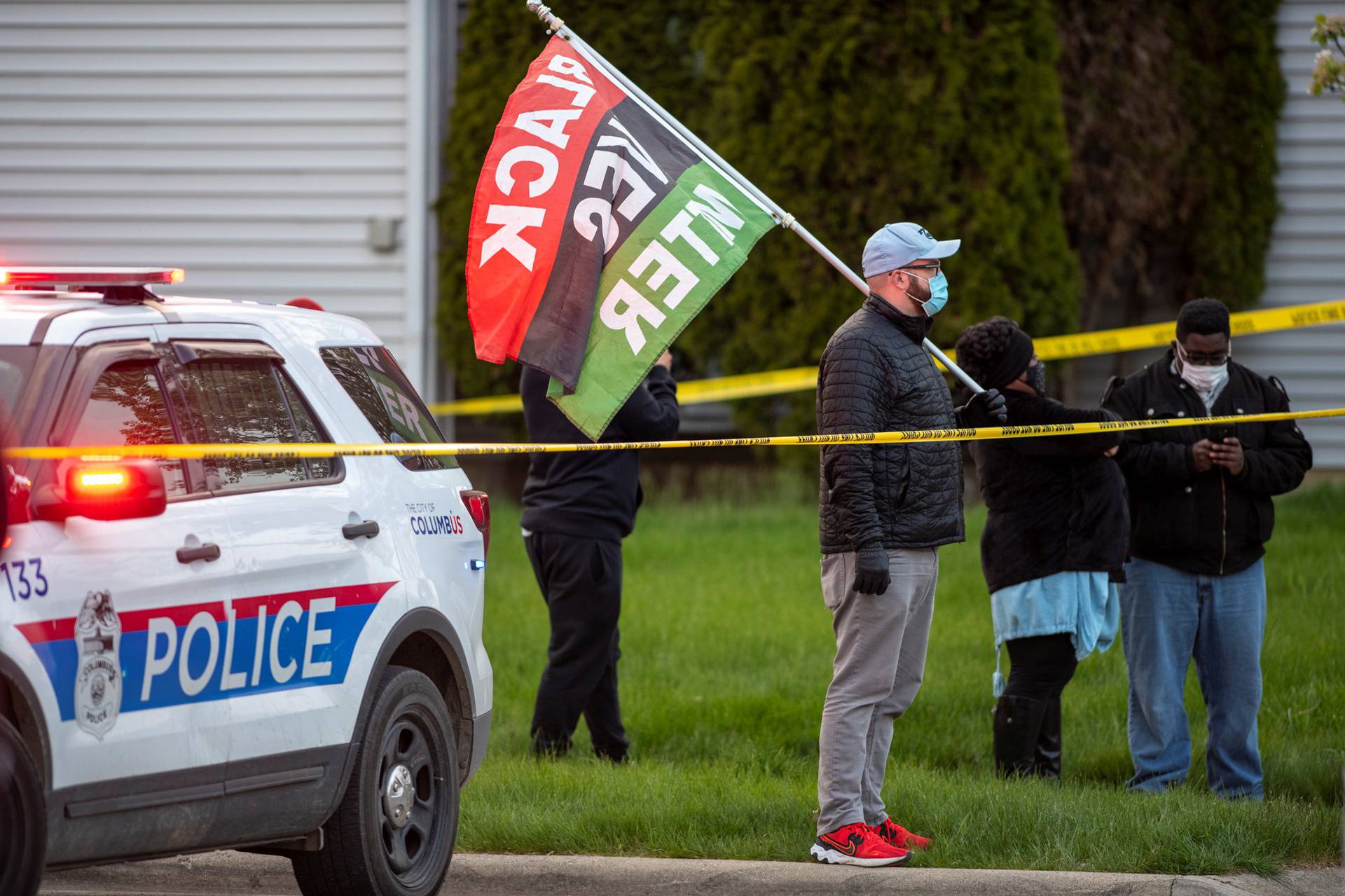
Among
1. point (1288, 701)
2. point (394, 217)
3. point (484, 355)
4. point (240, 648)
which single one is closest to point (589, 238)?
point (484, 355)

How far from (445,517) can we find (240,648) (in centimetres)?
120

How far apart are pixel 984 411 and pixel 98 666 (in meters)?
3.52

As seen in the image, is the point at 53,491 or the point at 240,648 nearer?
the point at 53,491

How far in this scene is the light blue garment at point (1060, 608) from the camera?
6.50 metres

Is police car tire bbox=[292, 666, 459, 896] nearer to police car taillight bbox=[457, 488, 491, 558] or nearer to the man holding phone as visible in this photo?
police car taillight bbox=[457, 488, 491, 558]

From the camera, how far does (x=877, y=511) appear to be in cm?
551

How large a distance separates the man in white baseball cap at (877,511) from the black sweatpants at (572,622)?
148 centimetres

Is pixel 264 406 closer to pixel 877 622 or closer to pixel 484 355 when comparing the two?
pixel 484 355

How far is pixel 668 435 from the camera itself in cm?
707

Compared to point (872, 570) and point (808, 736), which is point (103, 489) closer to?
point (872, 570)

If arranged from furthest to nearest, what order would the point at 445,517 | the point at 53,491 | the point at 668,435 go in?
the point at 668,435 → the point at 445,517 → the point at 53,491

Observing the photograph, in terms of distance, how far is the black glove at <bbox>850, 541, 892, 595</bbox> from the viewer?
535 centimetres

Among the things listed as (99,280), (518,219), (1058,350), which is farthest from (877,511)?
(1058,350)

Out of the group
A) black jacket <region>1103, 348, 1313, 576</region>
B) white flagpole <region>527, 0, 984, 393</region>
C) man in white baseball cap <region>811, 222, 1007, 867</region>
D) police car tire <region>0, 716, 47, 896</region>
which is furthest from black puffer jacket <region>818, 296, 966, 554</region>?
police car tire <region>0, 716, 47, 896</region>
